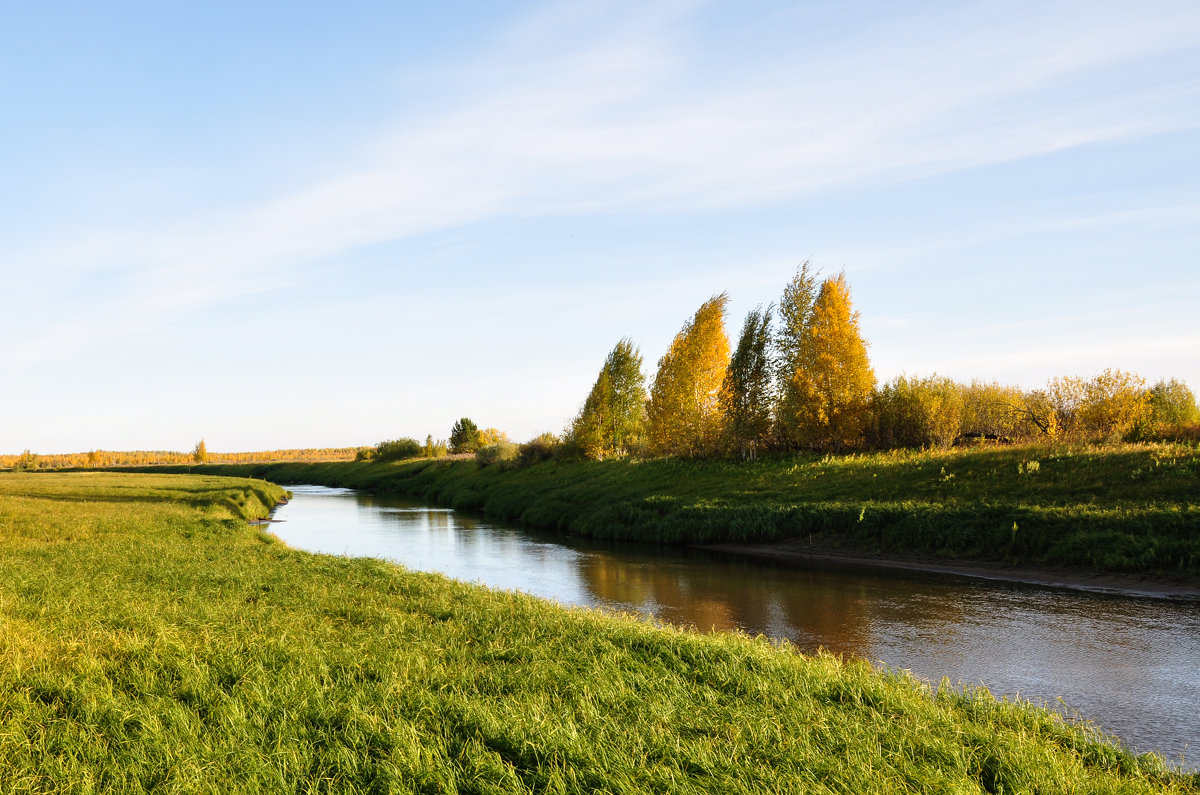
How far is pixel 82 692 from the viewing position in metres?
6.92

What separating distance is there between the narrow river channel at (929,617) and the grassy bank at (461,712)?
7.43ft

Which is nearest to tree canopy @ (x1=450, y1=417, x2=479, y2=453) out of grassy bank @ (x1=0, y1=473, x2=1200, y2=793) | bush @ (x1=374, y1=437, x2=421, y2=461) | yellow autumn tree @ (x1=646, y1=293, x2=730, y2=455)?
bush @ (x1=374, y1=437, x2=421, y2=461)

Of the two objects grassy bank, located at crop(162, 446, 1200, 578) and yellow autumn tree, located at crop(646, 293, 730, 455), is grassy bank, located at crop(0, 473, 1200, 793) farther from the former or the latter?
yellow autumn tree, located at crop(646, 293, 730, 455)

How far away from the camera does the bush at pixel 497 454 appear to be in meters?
56.6

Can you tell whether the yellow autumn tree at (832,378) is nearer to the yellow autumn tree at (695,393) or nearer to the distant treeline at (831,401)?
the distant treeline at (831,401)

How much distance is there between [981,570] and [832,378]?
16586 mm

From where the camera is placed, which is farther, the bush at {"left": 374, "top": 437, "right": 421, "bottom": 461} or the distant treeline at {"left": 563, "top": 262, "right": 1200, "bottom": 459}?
the bush at {"left": 374, "top": 437, "right": 421, "bottom": 461}

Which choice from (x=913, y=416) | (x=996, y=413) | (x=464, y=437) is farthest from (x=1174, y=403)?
(x=464, y=437)

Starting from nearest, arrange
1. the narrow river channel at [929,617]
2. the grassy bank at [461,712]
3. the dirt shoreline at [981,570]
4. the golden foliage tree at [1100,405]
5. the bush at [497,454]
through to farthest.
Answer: the grassy bank at [461,712] → the narrow river channel at [929,617] → the dirt shoreline at [981,570] → the golden foliage tree at [1100,405] → the bush at [497,454]

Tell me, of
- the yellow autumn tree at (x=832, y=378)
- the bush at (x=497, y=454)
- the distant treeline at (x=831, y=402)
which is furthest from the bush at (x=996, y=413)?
the bush at (x=497, y=454)

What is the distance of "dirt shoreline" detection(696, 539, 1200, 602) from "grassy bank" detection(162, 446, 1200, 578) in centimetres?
33

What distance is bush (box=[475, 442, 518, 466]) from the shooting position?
56.6m

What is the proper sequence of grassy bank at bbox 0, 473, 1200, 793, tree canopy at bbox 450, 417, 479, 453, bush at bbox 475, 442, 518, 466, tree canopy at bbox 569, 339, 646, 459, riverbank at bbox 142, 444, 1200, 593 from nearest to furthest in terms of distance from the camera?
1. grassy bank at bbox 0, 473, 1200, 793
2. riverbank at bbox 142, 444, 1200, 593
3. tree canopy at bbox 569, 339, 646, 459
4. bush at bbox 475, 442, 518, 466
5. tree canopy at bbox 450, 417, 479, 453

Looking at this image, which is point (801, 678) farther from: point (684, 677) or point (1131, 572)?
point (1131, 572)
